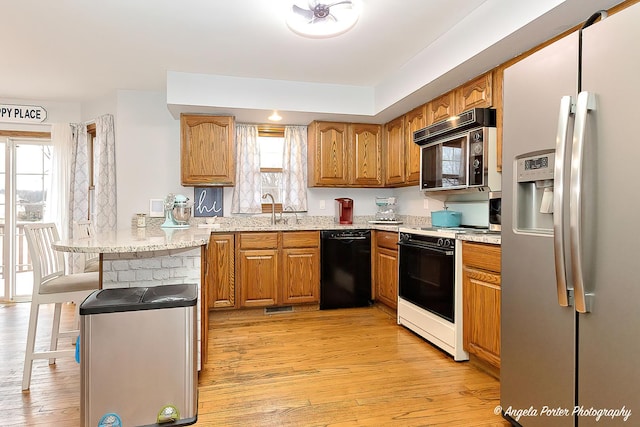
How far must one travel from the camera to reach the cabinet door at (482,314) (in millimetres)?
2258

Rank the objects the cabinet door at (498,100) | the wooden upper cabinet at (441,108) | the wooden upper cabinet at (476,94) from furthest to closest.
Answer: the wooden upper cabinet at (441,108)
the wooden upper cabinet at (476,94)
the cabinet door at (498,100)

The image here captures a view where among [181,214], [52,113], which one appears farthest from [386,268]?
[52,113]

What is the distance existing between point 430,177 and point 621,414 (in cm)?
232

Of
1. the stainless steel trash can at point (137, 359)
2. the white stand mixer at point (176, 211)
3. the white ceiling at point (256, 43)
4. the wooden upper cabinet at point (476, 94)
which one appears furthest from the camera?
the white stand mixer at point (176, 211)

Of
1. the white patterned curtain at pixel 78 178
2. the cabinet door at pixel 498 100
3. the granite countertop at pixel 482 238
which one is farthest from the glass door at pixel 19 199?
the cabinet door at pixel 498 100

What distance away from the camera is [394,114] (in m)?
4.02

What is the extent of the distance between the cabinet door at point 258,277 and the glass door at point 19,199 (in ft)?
8.68

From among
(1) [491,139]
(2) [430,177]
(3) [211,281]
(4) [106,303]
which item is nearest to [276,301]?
(3) [211,281]

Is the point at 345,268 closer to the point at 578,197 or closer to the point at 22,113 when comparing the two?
the point at 578,197

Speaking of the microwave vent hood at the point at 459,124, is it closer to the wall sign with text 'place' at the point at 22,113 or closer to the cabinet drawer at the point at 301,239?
the cabinet drawer at the point at 301,239

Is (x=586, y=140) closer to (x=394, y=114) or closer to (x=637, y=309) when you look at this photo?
(x=637, y=309)

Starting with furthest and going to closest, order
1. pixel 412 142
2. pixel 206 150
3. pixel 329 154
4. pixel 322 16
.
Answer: pixel 329 154
pixel 206 150
pixel 412 142
pixel 322 16

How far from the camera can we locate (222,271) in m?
3.66

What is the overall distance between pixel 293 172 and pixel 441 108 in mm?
1854
